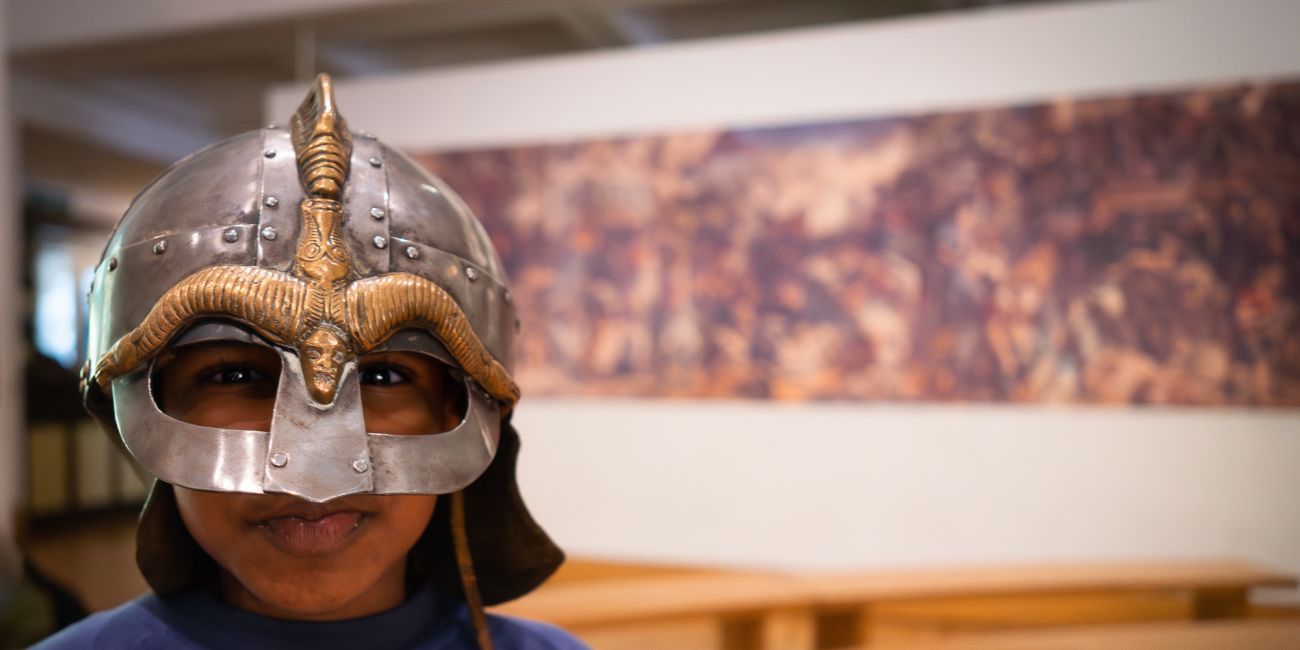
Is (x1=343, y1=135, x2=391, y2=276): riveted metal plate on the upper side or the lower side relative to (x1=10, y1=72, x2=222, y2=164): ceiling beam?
lower

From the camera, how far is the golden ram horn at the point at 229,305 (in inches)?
36.5

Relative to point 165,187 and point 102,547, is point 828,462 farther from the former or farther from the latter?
point 165,187

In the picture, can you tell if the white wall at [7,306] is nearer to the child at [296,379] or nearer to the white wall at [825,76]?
the white wall at [825,76]

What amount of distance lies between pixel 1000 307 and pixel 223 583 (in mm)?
3236

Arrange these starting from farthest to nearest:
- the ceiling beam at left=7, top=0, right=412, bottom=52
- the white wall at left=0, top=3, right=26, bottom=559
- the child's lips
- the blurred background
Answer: the ceiling beam at left=7, top=0, right=412, bottom=52 < the blurred background < the white wall at left=0, top=3, right=26, bottom=559 < the child's lips

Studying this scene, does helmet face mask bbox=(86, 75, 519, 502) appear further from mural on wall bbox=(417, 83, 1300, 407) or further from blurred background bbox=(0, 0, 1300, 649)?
mural on wall bbox=(417, 83, 1300, 407)

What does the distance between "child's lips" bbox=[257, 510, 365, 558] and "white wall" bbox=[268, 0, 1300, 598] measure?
7.71 feet

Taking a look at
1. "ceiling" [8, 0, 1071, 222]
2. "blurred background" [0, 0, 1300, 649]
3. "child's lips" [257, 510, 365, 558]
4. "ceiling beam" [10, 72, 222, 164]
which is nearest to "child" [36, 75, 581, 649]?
"child's lips" [257, 510, 365, 558]

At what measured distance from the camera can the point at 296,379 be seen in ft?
3.05

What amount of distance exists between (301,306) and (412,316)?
0.11 m

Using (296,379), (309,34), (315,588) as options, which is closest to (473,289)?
(296,379)

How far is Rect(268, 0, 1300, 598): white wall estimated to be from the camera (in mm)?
3438

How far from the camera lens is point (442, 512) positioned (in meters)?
1.33

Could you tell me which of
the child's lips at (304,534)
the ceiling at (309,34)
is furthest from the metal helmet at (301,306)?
the ceiling at (309,34)
